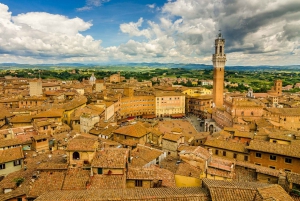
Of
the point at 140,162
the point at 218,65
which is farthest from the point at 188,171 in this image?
the point at 218,65

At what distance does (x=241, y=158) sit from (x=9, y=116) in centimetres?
4540

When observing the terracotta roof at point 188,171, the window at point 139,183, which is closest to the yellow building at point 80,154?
the window at point 139,183

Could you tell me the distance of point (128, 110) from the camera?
285ft

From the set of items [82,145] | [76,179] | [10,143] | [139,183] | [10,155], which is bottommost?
[10,143]

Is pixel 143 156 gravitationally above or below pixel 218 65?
below

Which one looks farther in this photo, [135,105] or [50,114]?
[135,105]

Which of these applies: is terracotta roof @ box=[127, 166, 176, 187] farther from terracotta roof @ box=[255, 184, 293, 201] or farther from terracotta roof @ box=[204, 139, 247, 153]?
terracotta roof @ box=[204, 139, 247, 153]

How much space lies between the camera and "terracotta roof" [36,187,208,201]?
13.1 m

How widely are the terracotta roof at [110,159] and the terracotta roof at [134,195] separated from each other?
164 inches

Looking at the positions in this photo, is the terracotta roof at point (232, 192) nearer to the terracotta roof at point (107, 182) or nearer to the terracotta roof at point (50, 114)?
the terracotta roof at point (107, 182)

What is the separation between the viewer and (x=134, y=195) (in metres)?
13.6

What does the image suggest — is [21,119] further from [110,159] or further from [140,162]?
[110,159]

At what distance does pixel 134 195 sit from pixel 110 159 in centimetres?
611

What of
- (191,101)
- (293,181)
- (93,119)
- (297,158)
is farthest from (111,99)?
(293,181)
